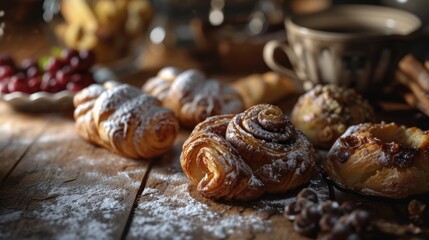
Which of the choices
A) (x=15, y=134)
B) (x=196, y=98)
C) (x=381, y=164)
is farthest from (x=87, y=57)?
(x=381, y=164)

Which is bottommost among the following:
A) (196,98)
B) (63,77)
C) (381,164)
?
(381,164)

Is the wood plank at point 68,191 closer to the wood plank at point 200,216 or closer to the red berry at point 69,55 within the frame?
the wood plank at point 200,216

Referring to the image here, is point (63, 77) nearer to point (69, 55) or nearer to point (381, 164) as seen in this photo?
point (69, 55)

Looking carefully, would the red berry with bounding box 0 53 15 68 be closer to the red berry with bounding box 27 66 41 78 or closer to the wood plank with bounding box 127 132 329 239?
the red berry with bounding box 27 66 41 78

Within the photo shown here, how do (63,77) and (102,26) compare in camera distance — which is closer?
(63,77)

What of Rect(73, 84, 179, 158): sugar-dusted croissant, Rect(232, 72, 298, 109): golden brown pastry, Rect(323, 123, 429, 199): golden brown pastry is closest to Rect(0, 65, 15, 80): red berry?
Rect(73, 84, 179, 158): sugar-dusted croissant

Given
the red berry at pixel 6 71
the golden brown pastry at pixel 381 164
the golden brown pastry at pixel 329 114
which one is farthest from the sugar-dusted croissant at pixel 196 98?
the red berry at pixel 6 71

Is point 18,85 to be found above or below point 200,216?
above
